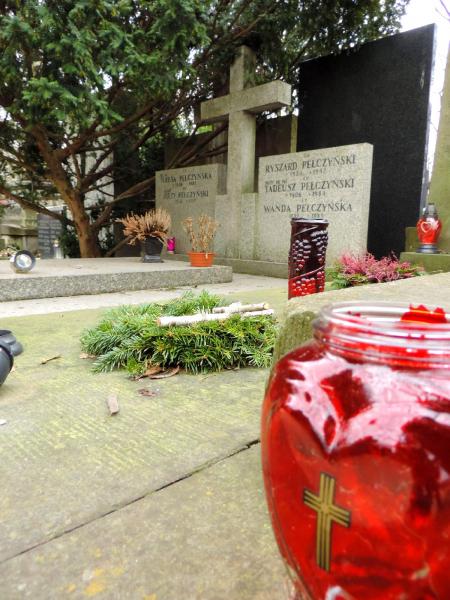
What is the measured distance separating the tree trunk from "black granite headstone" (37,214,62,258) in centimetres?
418

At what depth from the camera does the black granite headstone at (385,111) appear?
7988 mm

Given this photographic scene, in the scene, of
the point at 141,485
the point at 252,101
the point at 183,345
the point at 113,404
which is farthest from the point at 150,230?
the point at 141,485

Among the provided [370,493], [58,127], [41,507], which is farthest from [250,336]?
[58,127]

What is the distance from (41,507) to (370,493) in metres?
1.03

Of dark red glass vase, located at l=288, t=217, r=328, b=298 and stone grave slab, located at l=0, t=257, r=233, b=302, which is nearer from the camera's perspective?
dark red glass vase, located at l=288, t=217, r=328, b=298

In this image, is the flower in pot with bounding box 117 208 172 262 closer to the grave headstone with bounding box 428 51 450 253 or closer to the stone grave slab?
the stone grave slab

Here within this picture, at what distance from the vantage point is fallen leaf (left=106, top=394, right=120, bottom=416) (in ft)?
5.95

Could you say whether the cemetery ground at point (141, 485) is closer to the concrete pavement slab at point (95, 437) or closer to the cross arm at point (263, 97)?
the concrete pavement slab at point (95, 437)

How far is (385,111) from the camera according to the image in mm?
8422

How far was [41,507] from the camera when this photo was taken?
1188 mm

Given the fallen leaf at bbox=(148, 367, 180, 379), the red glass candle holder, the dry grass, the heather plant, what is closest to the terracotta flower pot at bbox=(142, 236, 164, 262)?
the dry grass

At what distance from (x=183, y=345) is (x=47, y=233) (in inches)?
539

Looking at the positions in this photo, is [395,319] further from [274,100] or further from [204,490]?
[274,100]

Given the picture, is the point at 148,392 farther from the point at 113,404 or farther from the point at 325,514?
the point at 325,514
